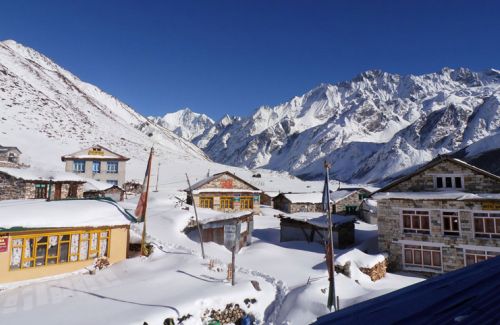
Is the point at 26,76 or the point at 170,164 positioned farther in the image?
the point at 26,76

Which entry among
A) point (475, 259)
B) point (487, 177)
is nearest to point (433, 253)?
point (475, 259)

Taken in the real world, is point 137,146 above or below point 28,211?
above

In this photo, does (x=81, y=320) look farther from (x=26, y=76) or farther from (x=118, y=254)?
(x=26, y=76)

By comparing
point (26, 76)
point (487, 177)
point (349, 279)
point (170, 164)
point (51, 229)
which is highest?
point (26, 76)

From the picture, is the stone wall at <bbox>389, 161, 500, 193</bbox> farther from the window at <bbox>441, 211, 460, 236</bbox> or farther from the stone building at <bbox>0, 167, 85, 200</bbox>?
the stone building at <bbox>0, 167, 85, 200</bbox>

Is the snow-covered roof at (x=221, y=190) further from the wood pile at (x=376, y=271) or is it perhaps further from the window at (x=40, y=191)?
the wood pile at (x=376, y=271)

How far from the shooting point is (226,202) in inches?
1775

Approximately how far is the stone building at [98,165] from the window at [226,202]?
20.7 meters

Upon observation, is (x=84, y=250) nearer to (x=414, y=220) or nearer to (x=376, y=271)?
(x=376, y=271)

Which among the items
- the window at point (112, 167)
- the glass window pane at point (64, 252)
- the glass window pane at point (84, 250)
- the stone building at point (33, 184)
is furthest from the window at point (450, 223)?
the window at point (112, 167)

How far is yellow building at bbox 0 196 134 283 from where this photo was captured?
1703cm

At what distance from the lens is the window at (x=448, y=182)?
79.9 ft

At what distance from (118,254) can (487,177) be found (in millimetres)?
25235

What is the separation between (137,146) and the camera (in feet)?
380
